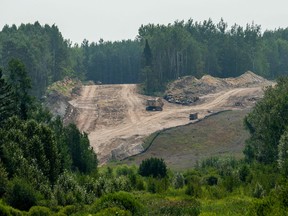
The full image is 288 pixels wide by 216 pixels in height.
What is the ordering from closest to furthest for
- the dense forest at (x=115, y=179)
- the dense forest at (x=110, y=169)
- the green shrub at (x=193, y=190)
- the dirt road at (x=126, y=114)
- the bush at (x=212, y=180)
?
the dense forest at (x=115, y=179), the dense forest at (x=110, y=169), the green shrub at (x=193, y=190), the bush at (x=212, y=180), the dirt road at (x=126, y=114)

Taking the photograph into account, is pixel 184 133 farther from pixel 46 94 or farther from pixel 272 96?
pixel 46 94

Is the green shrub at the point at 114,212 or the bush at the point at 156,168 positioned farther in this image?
the bush at the point at 156,168

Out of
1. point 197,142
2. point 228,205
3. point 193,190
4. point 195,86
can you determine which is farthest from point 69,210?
point 195,86

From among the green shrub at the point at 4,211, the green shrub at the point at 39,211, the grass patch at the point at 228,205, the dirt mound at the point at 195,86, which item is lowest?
the grass patch at the point at 228,205

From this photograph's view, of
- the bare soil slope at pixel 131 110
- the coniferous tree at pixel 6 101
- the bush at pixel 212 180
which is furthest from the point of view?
the bare soil slope at pixel 131 110

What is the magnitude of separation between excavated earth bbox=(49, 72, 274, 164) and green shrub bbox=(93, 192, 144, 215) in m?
51.8

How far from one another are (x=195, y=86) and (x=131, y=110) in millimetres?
22381

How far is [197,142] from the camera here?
89125mm

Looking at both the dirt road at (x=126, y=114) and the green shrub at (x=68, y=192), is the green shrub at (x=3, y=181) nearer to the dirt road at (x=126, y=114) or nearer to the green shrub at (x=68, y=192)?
the green shrub at (x=68, y=192)

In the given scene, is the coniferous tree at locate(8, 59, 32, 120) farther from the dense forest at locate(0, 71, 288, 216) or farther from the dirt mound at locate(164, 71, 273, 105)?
the dirt mound at locate(164, 71, 273, 105)

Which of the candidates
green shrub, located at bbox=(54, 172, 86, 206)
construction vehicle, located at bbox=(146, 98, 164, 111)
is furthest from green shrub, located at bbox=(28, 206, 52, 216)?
construction vehicle, located at bbox=(146, 98, 164, 111)

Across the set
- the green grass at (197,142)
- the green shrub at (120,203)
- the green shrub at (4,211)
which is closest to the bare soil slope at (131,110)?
the green grass at (197,142)

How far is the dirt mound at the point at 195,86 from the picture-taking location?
12088 centimetres

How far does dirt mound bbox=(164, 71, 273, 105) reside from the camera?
A: 12088 cm
